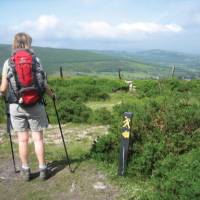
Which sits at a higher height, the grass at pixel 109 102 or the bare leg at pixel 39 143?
the bare leg at pixel 39 143

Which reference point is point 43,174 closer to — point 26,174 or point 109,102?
point 26,174

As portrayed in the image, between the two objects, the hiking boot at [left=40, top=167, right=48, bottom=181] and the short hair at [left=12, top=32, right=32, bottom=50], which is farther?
the hiking boot at [left=40, top=167, right=48, bottom=181]

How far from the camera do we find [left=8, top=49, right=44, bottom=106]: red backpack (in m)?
5.51

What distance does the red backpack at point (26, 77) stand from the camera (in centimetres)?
551

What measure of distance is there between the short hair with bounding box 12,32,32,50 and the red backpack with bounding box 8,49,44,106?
0.10m

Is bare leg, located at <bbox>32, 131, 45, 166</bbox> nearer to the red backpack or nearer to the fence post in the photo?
the red backpack

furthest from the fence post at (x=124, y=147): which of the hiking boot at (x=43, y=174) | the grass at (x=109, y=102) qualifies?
the grass at (x=109, y=102)

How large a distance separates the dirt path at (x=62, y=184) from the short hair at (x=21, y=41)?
214 cm

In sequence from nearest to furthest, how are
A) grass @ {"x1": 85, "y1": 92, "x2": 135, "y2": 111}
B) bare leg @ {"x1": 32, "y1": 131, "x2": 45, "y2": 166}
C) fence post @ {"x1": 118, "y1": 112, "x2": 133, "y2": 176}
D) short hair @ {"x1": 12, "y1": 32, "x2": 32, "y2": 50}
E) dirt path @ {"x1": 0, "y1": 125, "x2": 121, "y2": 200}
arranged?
short hair @ {"x1": 12, "y1": 32, "x2": 32, "y2": 50} < dirt path @ {"x1": 0, "y1": 125, "x2": 121, "y2": 200} < bare leg @ {"x1": 32, "y1": 131, "x2": 45, "y2": 166} < fence post @ {"x1": 118, "y1": 112, "x2": 133, "y2": 176} < grass @ {"x1": 85, "y1": 92, "x2": 135, "y2": 111}

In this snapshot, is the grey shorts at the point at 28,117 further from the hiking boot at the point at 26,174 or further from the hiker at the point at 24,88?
the hiking boot at the point at 26,174

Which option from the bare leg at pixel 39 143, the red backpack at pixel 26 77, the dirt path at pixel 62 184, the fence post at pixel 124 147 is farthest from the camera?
the fence post at pixel 124 147

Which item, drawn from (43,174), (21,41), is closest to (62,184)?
(43,174)

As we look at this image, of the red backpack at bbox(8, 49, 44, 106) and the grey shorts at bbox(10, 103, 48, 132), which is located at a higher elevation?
the red backpack at bbox(8, 49, 44, 106)

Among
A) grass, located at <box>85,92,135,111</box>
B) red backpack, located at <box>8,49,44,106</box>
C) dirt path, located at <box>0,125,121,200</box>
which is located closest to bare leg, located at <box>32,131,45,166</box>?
dirt path, located at <box>0,125,121,200</box>
